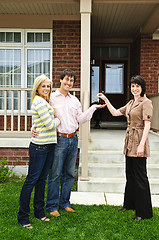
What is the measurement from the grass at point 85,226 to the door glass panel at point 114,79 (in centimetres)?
634

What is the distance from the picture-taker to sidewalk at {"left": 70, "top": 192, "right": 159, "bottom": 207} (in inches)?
156

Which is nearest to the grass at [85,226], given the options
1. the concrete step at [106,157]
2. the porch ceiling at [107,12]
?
the concrete step at [106,157]

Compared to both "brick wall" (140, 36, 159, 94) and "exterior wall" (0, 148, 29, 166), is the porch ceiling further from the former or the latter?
"exterior wall" (0, 148, 29, 166)

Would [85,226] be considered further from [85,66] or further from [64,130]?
[85,66]

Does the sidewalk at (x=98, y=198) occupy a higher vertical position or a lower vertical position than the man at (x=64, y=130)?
lower

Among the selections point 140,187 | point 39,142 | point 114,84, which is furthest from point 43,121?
point 114,84

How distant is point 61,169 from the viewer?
3320mm

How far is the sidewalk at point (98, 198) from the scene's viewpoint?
3956mm

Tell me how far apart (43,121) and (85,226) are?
4.14 ft

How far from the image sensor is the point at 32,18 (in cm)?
693

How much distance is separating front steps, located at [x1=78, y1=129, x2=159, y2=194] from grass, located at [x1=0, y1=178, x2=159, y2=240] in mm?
767

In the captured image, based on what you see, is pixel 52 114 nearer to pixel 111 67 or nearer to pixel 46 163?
pixel 46 163

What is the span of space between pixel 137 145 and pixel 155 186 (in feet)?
4.97

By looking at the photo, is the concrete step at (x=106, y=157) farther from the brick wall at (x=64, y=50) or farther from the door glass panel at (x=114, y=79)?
the door glass panel at (x=114, y=79)
